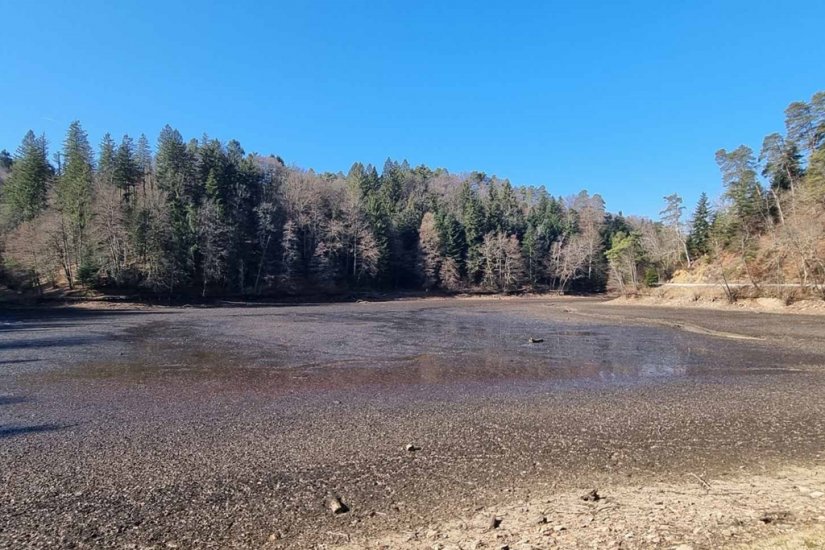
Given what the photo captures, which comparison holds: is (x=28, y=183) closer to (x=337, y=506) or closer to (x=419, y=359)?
(x=419, y=359)

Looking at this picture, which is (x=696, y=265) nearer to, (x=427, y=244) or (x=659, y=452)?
(x=427, y=244)

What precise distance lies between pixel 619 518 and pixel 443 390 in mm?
8151

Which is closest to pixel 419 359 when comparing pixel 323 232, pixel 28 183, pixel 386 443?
pixel 386 443

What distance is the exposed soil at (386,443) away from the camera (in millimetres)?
5488

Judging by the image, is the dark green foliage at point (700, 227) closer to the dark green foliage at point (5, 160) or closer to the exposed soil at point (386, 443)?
the exposed soil at point (386, 443)

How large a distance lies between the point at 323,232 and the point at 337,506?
6928 cm

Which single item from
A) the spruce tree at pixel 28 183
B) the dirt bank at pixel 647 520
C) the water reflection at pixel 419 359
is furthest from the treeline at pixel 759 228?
the spruce tree at pixel 28 183

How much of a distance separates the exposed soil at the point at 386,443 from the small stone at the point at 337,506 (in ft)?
0.47

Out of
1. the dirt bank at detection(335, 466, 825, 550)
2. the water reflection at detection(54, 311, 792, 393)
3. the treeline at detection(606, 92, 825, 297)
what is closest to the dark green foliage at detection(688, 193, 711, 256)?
the treeline at detection(606, 92, 825, 297)

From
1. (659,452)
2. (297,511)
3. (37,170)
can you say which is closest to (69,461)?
(297,511)

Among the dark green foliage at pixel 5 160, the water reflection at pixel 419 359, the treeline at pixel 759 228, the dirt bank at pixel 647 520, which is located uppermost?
the dark green foliage at pixel 5 160

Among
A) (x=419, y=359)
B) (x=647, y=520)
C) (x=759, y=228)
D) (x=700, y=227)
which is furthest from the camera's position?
(x=700, y=227)

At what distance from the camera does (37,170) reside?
2387 inches

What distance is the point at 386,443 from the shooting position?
8531mm
